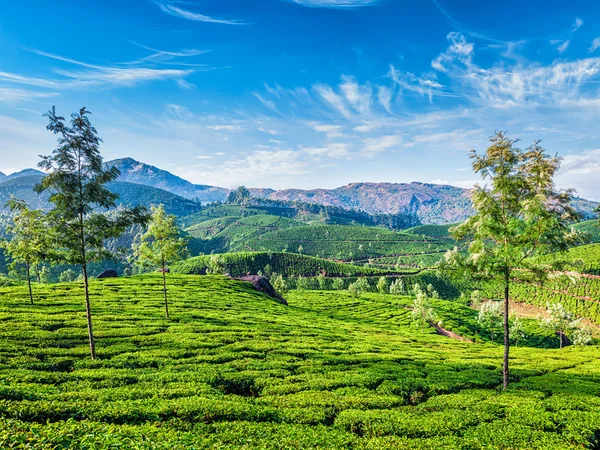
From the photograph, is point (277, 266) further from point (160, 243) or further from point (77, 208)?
point (77, 208)

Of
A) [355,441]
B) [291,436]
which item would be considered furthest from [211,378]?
[355,441]

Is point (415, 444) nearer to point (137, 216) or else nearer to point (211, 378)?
point (211, 378)

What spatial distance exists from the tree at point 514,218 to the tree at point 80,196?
23.4m

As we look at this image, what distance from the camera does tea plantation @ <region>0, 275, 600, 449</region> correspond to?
10.4 metres

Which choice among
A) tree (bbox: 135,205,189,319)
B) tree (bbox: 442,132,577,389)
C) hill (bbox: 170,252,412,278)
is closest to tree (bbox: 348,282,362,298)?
hill (bbox: 170,252,412,278)

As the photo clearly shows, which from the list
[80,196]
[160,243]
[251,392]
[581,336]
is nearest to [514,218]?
[251,392]

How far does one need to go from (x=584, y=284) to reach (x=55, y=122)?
180m

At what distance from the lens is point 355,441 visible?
11.2 m

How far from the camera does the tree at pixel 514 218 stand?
1716 cm

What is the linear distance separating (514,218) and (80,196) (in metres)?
27.6

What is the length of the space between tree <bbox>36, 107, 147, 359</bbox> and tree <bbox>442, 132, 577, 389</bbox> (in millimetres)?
23419

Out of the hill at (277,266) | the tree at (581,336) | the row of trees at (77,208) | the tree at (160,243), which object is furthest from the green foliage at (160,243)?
the hill at (277,266)

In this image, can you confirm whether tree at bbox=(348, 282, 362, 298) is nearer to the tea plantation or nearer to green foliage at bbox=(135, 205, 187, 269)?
the tea plantation

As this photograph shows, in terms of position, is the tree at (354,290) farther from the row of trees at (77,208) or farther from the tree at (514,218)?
the row of trees at (77,208)
